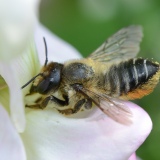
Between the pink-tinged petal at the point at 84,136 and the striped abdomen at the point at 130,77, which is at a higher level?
the striped abdomen at the point at 130,77

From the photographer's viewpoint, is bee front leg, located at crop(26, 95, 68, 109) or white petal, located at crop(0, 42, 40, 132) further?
bee front leg, located at crop(26, 95, 68, 109)

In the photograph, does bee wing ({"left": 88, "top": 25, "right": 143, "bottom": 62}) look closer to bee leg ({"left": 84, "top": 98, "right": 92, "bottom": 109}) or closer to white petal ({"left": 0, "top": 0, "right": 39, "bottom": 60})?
bee leg ({"left": 84, "top": 98, "right": 92, "bottom": 109})

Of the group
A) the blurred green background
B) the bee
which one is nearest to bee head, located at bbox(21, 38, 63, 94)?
the bee

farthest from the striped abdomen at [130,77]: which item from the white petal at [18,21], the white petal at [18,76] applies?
the white petal at [18,21]

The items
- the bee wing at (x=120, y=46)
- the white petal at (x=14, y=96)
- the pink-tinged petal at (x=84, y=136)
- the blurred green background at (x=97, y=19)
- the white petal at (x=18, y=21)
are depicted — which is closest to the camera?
the white petal at (x=18, y=21)

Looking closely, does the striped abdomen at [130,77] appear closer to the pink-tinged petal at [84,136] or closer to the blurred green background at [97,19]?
the pink-tinged petal at [84,136]

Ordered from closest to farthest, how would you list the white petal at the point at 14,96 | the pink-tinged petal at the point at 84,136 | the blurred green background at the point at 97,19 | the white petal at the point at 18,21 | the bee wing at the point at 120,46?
the white petal at the point at 18,21, the white petal at the point at 14,96, the pink-tinged petal at the point at 84,136, the bee wing at the point at 120,46, the blurred green background at the point at 97,19

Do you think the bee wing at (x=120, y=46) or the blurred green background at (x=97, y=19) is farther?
the blurred green background at (x=97, y=19)
